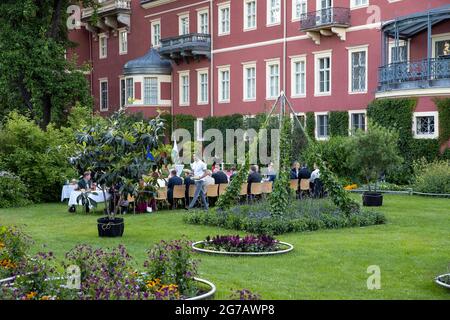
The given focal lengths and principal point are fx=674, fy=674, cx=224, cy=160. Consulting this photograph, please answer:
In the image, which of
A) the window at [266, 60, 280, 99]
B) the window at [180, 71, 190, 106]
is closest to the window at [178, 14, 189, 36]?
the window at [180, 71, 190, 106]

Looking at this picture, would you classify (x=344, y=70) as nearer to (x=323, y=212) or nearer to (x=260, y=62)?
(x=260, y=62)

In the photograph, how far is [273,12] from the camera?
37562 millimetres

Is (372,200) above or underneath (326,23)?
underneath

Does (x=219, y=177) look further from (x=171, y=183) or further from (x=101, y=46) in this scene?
(x=101, y=46)

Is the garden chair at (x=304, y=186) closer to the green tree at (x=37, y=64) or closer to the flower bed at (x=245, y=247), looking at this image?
the flower bed at (x=245, y=247)

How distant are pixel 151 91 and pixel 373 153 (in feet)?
88.1

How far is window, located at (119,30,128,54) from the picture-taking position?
1941 inches

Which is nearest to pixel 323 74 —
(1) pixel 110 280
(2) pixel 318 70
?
(2) pixel 318 70

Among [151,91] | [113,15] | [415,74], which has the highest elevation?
[113,15]

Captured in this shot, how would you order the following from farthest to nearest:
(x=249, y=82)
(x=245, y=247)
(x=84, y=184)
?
(x=249, y=82) → (x=84, y=184) → (x=245, y=247)

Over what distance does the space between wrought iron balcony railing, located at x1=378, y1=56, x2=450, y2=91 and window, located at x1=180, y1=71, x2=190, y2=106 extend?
17152mm

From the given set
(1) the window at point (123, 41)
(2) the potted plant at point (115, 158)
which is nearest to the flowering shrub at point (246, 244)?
(2) the potted plant at point (115, 158)

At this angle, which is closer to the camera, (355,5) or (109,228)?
(109,228)

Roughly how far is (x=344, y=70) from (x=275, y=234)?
1966 centimetres
